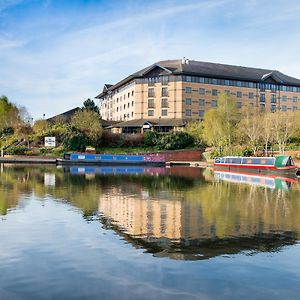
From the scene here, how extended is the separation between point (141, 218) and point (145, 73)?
2454 inches

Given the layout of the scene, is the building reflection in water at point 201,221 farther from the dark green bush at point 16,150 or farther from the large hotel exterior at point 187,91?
the large hotel exterior at point 187,91

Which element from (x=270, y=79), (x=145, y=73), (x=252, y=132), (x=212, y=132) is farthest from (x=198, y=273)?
(x=270, y=79)

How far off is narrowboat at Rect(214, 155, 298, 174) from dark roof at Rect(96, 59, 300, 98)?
2904 centimetres

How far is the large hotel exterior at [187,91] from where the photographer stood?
72750mm

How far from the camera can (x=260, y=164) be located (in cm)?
4038

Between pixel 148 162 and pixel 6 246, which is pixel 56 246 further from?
pixel 148 162

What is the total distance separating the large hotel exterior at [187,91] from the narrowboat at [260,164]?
2441 cm

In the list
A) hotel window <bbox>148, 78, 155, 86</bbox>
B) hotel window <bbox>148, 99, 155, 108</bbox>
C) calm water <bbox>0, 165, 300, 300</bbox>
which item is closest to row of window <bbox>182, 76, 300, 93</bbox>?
hotel window <bbox>148, 78, 155, 86</bbox>

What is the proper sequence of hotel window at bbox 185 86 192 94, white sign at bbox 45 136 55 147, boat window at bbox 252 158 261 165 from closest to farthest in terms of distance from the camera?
boat window at bbox 252 158 261 165
white sign at bbox 45 136 55 147
hotel window at bbox 185 86 192 94

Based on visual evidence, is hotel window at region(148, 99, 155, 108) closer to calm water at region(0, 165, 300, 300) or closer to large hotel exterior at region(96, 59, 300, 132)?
large hotel exterior at region(96, 59, 300, 132)

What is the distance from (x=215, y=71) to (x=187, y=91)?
6.85m

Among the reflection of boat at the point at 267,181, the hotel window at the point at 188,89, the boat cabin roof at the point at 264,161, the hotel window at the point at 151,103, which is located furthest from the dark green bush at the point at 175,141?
the reflection of boat at the point at 267,181

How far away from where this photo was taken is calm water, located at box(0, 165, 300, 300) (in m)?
7.07

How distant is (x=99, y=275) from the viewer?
304 inches
